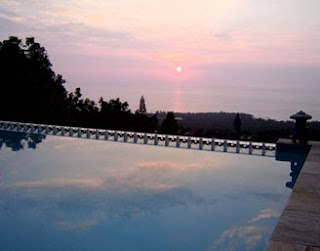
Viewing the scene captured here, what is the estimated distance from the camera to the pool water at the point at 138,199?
19.9ft

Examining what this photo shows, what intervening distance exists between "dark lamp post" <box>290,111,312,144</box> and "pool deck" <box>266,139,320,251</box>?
5.52 meters

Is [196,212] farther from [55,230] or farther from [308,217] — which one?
[308,217]

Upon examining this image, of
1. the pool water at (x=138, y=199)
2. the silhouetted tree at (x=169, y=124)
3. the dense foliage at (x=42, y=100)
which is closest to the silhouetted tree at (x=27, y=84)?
the dense foliage at (x=42, y=100)

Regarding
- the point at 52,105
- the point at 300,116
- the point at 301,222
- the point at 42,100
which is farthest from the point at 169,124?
the point at 301,222

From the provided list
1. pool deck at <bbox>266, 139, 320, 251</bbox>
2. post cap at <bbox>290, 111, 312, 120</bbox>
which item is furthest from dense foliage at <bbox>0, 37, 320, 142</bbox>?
pool deck at <bbox>266, 139, 320, 251</bbox>

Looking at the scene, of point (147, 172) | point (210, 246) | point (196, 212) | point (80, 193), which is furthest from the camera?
point (147, 172)

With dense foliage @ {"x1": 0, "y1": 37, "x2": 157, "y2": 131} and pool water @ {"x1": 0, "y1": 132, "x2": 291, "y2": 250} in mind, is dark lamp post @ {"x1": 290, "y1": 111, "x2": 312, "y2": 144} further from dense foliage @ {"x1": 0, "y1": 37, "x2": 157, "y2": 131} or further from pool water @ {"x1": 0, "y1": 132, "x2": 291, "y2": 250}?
dense foliage @ {"x1": 0, "y1": 37, "x2": 157, "y2": 131}

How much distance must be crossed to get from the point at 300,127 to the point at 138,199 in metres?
6.52

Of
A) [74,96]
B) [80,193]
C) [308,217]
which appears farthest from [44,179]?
[74,96]

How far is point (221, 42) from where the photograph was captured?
20797 millimetres

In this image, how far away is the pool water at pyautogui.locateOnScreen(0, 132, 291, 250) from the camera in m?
6.08

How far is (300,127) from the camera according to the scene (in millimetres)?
11859

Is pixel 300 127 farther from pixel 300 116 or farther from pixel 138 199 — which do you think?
pixel 138 199

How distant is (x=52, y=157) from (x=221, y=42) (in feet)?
41.0
